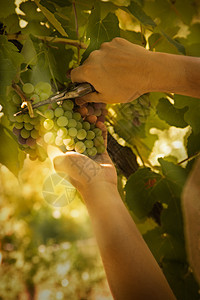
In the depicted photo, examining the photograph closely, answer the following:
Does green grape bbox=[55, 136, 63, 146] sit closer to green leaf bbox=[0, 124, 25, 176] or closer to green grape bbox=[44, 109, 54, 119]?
green grape bbox=[44, 109, 54, 119]

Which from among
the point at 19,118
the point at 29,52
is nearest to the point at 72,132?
the point at 19,118

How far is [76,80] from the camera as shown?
63 centimetres

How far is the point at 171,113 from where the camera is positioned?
87 cm

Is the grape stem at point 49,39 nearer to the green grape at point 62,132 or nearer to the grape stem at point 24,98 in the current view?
the grape stem at point 24,98

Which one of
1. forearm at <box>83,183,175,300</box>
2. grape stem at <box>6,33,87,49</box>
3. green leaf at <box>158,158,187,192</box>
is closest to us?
forearm at <box>83,183,175,300</box>

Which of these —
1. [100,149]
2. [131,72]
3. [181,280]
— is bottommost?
[181,280]

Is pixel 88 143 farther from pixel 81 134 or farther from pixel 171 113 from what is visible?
pixel 171 113

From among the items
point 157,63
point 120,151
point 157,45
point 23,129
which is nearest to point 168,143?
point 120,151

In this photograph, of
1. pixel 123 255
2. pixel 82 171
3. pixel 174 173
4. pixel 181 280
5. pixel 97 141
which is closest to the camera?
pixel 123 255

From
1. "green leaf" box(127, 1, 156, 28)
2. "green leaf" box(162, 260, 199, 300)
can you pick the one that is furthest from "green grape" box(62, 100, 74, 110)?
"green leaf" box(162, 260, 199, 300)

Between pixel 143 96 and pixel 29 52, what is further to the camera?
pixel 143 96

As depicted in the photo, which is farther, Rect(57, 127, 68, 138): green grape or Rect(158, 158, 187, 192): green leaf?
Rect(158, 158, 187, 192): green leaf

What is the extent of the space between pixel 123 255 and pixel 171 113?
1.74 feet

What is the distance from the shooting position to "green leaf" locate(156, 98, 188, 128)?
87cm
